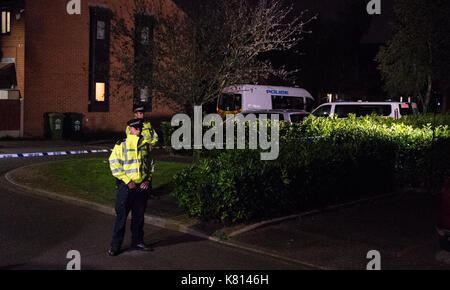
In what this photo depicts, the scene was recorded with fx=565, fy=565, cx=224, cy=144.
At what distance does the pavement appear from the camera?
7164mm

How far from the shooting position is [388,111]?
77.6 feet

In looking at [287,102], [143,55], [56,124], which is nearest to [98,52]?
[56,124]

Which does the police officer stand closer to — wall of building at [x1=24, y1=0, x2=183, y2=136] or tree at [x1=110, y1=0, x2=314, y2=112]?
tree at [x1=110, y1=0, x2=314, y2=112]

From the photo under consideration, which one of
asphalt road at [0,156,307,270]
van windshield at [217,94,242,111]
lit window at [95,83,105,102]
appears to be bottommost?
asphalt road at [0,156,307,270]

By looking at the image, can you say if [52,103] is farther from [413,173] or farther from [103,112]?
[413,173]

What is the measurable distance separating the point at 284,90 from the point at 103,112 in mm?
9598

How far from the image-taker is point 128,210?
23.9 feet

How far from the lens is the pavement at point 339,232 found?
7164 millimetres

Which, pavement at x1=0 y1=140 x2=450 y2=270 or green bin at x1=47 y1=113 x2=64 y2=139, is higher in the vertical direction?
green bin at x1=47 y1=113 x2=64 y2=139

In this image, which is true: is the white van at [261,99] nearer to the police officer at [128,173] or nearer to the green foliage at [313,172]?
the green foliage at [313,172]

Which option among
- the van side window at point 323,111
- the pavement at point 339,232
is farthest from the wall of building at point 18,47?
the pavement at point 339,232

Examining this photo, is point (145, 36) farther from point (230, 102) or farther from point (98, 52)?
point (98, 52)

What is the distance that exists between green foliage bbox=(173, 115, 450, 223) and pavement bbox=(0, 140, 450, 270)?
0.89 feet

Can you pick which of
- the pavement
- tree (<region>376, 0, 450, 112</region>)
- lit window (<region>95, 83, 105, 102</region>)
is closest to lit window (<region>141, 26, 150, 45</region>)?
the pavement
